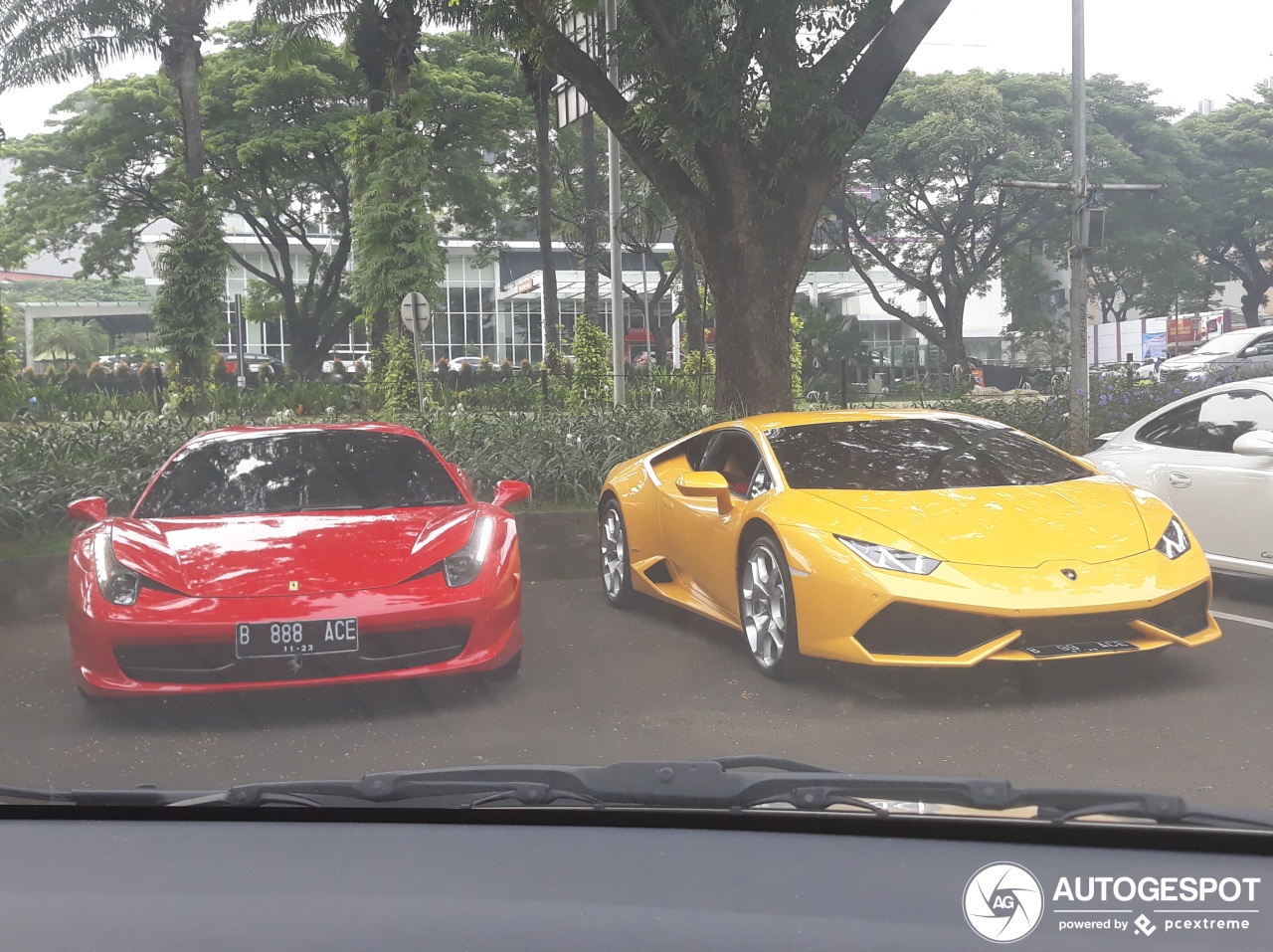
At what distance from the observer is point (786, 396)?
27.3 feet

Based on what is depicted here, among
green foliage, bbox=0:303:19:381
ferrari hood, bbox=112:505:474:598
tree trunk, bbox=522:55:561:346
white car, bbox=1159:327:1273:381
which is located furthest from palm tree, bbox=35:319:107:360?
white car, bbox=1159:327:1273:381

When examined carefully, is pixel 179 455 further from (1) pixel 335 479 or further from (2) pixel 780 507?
(2) pixel 780 507

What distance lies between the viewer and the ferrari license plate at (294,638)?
3.28m

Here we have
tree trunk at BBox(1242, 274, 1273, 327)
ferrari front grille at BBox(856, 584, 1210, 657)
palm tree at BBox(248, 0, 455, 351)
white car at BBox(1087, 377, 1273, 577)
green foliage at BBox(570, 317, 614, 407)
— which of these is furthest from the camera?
green foliage at BBox(570, 317, 614, 407)

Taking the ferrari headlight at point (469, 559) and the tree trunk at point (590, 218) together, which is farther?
the tree trunk at point (590, 218)

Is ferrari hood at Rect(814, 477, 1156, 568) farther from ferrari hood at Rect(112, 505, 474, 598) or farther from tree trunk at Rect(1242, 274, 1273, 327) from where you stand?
tree trunk at Rect(1242, 274, 1273, 327)

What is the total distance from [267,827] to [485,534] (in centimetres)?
226

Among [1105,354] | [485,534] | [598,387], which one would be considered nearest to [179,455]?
[485,534]

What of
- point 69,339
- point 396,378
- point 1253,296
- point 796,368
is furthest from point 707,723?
point 1253,296

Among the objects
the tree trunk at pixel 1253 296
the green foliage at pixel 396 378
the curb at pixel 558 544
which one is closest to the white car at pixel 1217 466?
the curb at pixel 558 544

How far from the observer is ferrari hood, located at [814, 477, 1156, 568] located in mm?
3820

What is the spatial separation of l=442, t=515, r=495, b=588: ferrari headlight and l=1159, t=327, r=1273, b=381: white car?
33.3 ft

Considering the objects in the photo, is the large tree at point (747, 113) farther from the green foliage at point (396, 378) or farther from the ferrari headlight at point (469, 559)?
the ferrari headlight at point (469, 559)

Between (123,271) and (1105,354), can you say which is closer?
(123,271)
